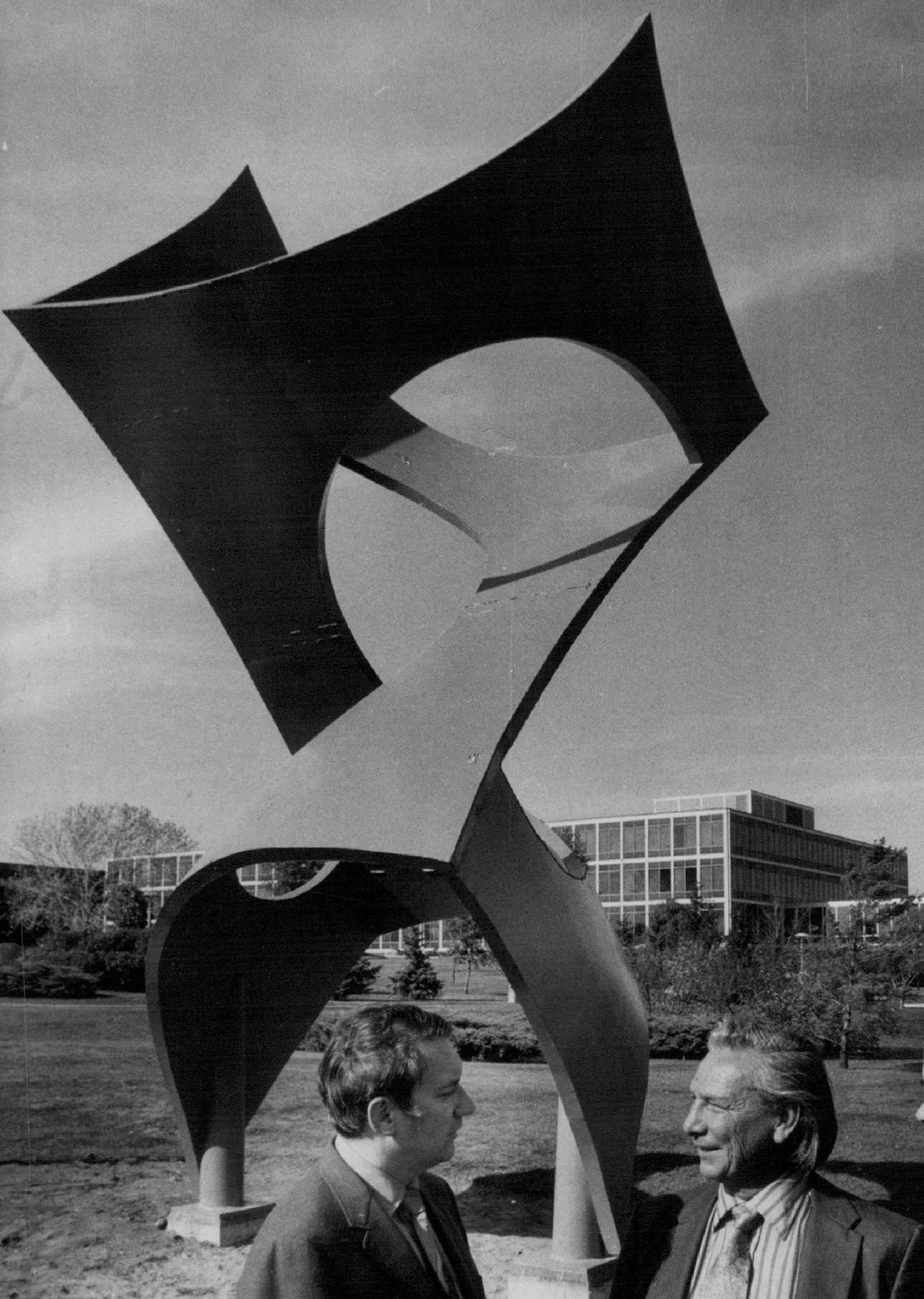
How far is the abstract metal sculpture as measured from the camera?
700cm

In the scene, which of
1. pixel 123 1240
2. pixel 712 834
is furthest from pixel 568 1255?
pixel 712 834

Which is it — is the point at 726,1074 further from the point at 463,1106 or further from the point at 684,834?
the point at 684,834

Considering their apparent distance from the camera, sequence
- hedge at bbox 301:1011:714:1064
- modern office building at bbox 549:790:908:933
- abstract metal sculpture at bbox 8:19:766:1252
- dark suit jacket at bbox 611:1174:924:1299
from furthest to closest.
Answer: modern office building at bbox 549:790:908:933
hedge at bbox 301:1011:714:1064
abstract metal sculpture at bbox 8:19:766:1252
dark suit jacket at bbox 611:1174:924:1299

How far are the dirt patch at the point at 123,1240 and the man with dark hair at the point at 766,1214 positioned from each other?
4978mm

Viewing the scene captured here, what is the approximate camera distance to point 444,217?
711cm

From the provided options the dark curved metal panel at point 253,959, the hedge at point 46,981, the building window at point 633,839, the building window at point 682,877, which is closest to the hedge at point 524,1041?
the hedge at point 46,981

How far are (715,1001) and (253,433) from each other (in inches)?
549

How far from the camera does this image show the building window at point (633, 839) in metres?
32.2

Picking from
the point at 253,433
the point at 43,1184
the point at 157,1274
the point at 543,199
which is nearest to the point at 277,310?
the point at 253,433

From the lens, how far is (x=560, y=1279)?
767cm

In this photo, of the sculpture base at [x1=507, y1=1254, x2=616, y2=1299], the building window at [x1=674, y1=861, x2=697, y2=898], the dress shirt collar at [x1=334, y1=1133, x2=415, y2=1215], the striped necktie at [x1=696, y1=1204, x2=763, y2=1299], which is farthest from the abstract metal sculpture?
the building window at [x1=674, y1=861, x2=697, y2=898]

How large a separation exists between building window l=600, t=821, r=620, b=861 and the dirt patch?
832 inches

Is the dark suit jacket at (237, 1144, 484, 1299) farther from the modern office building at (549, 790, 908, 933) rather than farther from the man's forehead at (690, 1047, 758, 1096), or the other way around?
the modern office building at (549, 790, 908, 933)

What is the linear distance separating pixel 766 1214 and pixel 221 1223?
701 cm
